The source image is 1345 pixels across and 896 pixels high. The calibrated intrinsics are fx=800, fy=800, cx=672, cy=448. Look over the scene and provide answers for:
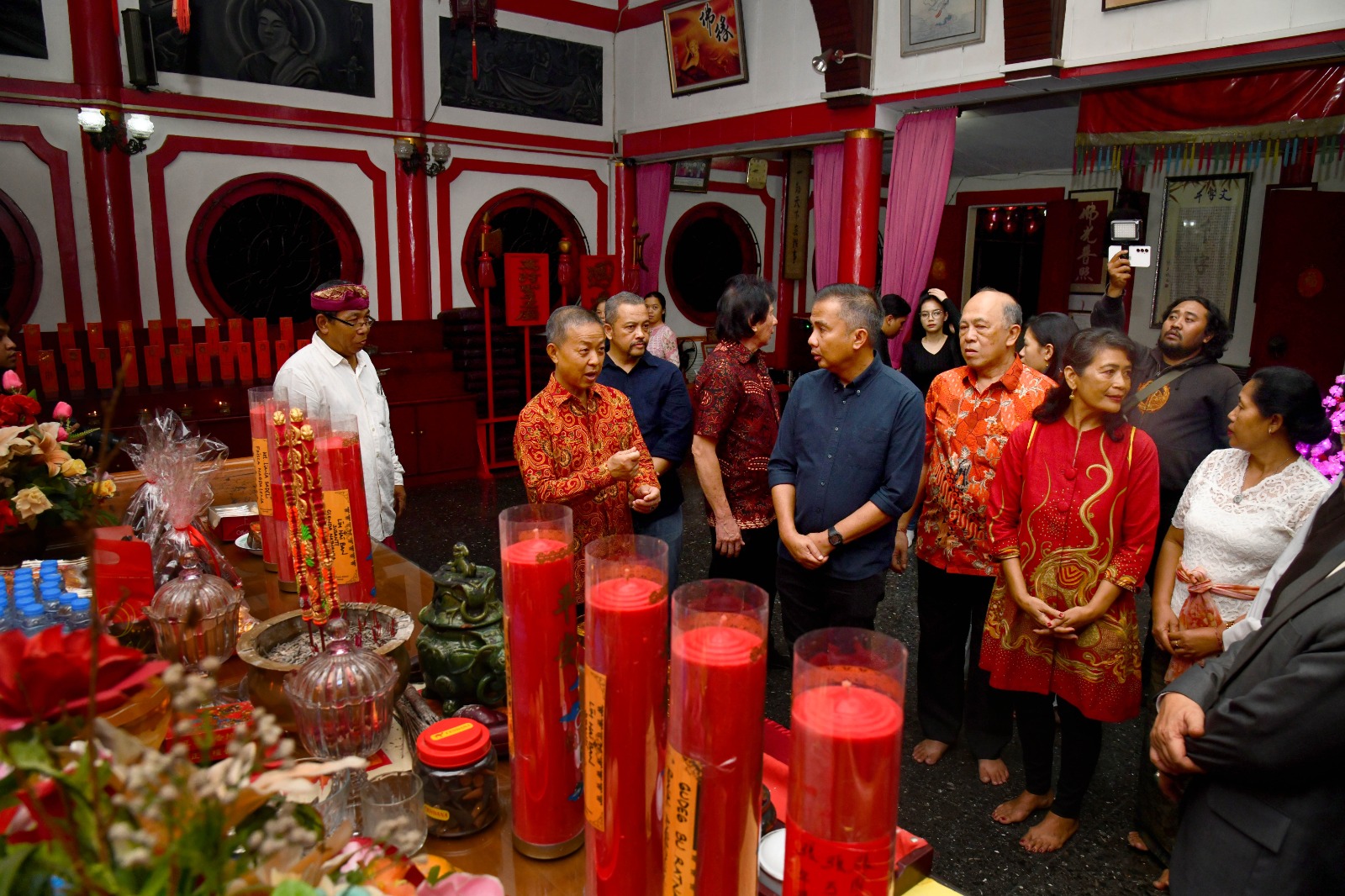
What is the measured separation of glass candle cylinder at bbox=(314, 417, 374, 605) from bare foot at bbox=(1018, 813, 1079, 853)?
6.18 ft

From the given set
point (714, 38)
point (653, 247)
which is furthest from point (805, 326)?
point (714, 38)

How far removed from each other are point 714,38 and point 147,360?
4920 millimetres

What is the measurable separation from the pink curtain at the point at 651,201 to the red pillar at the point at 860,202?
2.57 meters

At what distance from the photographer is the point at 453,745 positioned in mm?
1024

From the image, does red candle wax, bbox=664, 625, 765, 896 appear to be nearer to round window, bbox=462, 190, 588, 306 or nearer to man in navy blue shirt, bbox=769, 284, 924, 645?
man in navy blue shirt, bbox=769, 284, 924, 645

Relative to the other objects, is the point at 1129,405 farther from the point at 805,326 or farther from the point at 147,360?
the point at 805,326

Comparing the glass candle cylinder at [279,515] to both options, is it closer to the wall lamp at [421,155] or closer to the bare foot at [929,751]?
the bare foot at [929,751]

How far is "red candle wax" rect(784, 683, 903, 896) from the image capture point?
0.67 m

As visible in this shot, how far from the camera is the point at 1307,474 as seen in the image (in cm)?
196

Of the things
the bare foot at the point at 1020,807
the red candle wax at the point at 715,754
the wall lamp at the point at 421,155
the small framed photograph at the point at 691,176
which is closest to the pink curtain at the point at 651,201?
the small framed photograph at the point at 691,176

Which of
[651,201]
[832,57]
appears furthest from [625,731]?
[651,201]

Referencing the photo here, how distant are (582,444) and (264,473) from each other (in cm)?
78

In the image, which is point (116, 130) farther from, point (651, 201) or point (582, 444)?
point (582, 444)

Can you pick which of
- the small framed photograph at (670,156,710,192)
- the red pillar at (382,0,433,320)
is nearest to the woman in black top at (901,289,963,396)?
the red pillar at (382,0,433,320)
